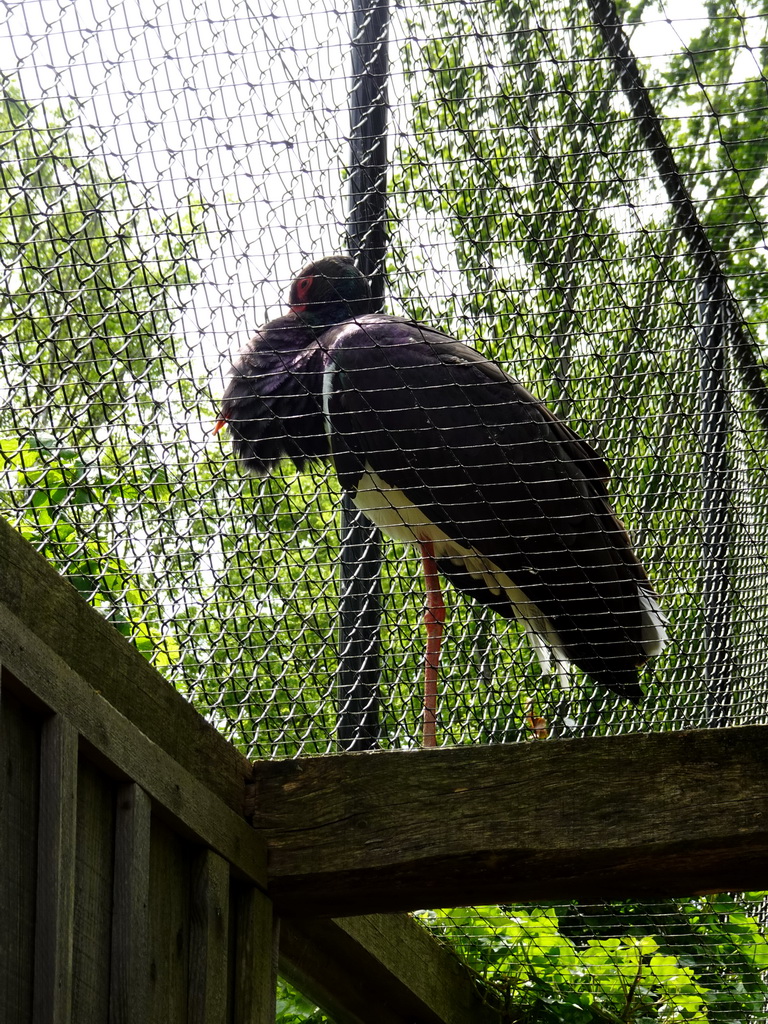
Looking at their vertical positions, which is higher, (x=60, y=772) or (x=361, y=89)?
(x=361, y=89)

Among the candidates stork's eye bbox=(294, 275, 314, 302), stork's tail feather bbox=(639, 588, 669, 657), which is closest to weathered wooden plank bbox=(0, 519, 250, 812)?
stork's tail feather bbox=(639, 588, 669, 657)


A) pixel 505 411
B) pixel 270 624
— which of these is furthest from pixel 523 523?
pixel 270 624

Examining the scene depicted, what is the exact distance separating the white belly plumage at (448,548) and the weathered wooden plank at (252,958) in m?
1.04

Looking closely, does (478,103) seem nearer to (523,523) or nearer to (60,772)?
(523,523)

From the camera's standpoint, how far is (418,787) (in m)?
1.89

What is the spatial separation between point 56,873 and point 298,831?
26.4 inches

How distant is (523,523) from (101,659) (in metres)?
1.41

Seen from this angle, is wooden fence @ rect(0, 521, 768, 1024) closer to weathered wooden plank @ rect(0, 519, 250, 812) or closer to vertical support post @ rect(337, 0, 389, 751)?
weathered wooden plank @ rect(0, 519, 250, 812)

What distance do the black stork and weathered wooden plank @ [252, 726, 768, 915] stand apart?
74cm

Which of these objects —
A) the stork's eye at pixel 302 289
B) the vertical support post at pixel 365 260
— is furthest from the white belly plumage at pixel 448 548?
the stork's eye at pixel 302 289

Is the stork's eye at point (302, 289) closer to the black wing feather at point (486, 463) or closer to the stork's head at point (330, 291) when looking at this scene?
the stork's head at point (330, 291)

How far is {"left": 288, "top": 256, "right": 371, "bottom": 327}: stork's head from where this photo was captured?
8.83ft

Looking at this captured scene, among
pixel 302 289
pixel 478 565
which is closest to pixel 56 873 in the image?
pixel 478 565

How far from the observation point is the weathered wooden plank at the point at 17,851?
1.25m
